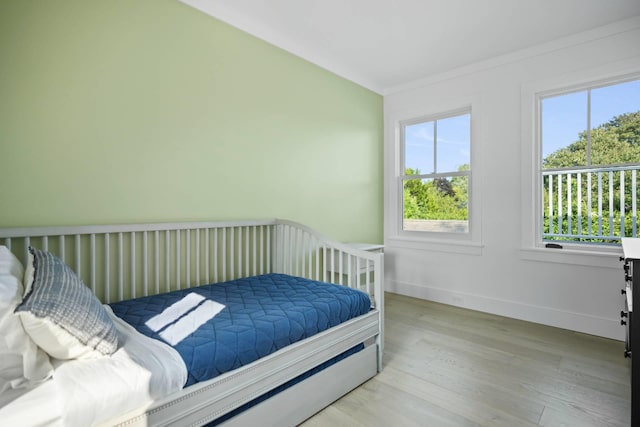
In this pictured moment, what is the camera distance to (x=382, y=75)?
11.5 feet

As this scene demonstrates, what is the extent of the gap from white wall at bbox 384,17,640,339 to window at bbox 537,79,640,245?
15 cm

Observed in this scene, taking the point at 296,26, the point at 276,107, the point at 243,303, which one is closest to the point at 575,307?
the point at 243,303

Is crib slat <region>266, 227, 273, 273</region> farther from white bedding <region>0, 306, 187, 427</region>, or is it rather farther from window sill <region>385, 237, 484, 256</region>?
window sill <region>385, 237, 484, 256</region>

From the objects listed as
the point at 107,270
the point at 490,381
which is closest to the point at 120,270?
the point at 107,270

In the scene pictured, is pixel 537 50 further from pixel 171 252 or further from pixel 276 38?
pixel 171 252

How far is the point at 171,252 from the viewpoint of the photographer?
214cm

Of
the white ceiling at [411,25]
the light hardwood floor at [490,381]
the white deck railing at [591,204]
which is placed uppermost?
the white ceiling at [411,25]

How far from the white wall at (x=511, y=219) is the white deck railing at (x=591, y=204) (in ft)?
0.58

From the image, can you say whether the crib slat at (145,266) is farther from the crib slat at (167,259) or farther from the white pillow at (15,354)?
the white pillow at (15,354)

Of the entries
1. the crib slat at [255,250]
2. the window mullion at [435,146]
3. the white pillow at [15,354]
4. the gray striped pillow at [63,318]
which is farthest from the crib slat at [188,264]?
the window mullion at [435,146]

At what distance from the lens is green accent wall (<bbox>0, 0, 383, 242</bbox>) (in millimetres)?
1625

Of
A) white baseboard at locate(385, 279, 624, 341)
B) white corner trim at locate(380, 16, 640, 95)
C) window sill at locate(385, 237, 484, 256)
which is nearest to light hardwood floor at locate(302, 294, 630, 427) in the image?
white baseboard at locate(385, 279, 624, 341)

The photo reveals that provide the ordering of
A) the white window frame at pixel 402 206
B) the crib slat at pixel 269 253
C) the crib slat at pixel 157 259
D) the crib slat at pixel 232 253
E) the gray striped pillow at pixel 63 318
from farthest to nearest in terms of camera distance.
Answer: the white window frame at pixel 402 206, the crib slat at pixel 269 253, the crib slat at pixel 232 253, the crib slat at pixel 157 259, the gray striped pillow at pixel 63 318

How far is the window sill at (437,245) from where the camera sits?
3.25 meters
